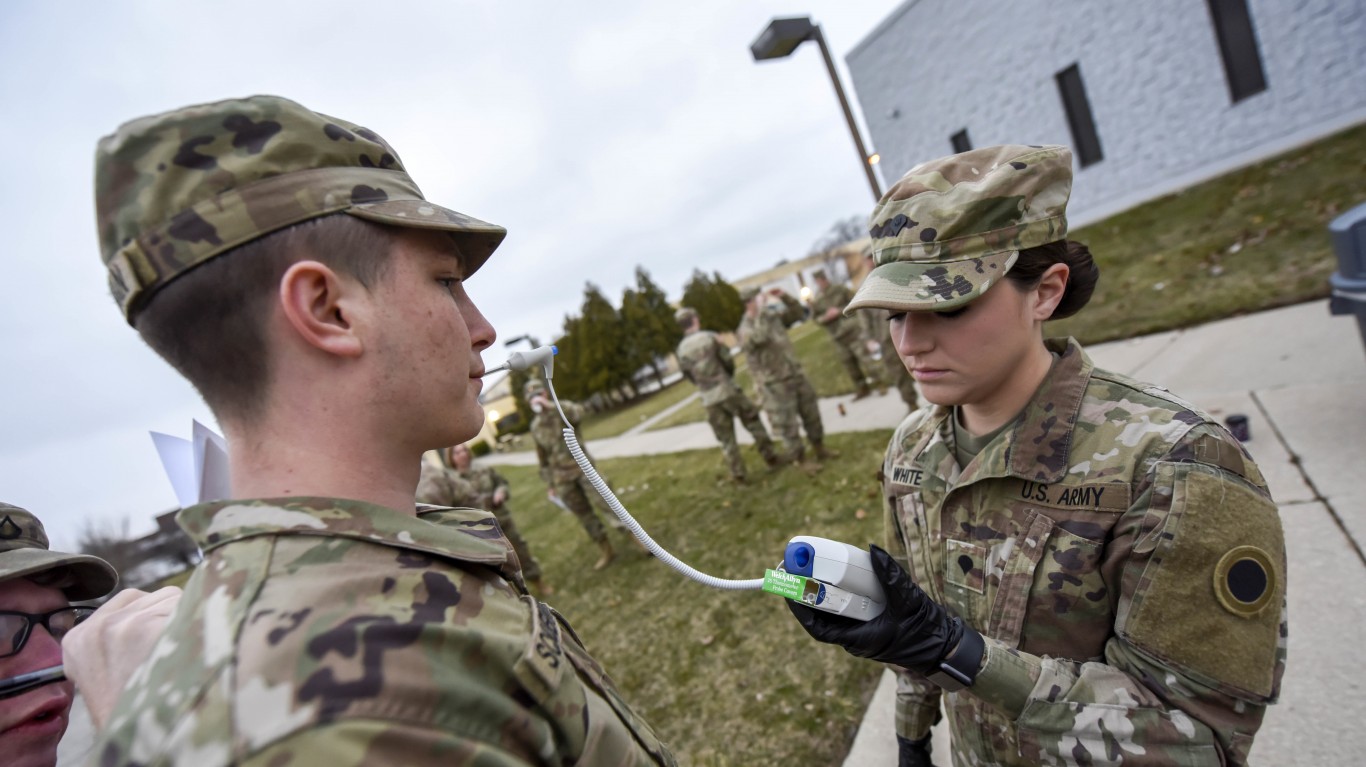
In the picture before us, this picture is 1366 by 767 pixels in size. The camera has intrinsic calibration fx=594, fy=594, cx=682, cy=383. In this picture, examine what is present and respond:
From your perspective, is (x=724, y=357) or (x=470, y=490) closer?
(x=470, y=490)

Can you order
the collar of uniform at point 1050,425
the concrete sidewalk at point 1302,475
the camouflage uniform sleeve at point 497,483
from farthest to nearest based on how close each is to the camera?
the camouflage uniform sleeve at point 497,483, the concrete sidewalk at point 1302,475, the collar of uniform at point 1050,425

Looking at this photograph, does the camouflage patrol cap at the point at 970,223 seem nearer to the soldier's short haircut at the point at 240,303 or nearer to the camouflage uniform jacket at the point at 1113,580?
the camouflage uniform jacket at the point at 1113,580

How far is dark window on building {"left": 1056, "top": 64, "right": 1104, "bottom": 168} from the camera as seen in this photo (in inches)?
504

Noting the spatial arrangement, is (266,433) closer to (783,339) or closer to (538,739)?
(538,739)

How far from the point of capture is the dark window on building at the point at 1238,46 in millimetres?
10570

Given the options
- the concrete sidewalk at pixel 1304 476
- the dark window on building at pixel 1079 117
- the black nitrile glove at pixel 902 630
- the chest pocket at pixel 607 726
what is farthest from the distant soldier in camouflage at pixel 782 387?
the dark window on building at pixel 1079 117

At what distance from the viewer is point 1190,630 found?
1263 millimetres

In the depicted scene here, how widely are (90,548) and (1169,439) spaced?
1052 centimetres

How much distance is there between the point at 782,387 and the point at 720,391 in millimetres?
805

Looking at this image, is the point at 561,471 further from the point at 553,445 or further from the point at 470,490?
the point at 470,490

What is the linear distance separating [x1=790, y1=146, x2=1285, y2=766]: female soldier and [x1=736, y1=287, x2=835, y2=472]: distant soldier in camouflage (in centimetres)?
512

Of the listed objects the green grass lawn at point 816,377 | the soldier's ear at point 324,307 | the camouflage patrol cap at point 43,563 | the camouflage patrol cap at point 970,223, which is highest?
the soldier's ear at point 324,307

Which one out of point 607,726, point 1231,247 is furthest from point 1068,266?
point 1231,247

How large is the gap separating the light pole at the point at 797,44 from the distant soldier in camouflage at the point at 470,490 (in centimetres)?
521
